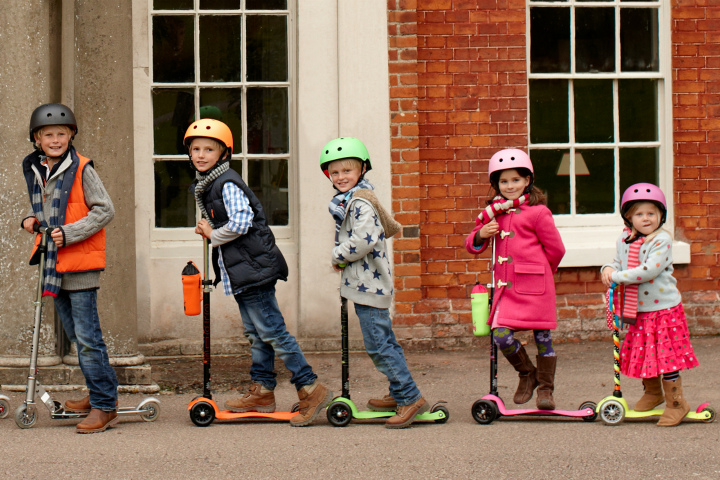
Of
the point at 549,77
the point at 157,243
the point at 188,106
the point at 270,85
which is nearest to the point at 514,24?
the point at 549,77

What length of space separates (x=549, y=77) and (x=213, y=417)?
4305 millimetres

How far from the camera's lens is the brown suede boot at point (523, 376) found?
569 centimetres

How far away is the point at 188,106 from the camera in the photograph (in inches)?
319

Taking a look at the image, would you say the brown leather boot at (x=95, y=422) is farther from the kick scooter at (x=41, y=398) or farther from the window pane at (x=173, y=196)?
the window pane at (x=173, y=196)

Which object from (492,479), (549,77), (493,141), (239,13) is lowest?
(492,479)

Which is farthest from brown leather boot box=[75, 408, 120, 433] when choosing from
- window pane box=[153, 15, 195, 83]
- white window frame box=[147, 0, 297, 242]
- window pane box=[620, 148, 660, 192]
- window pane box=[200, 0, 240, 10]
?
window pane box=[620, 148, 660, 192]

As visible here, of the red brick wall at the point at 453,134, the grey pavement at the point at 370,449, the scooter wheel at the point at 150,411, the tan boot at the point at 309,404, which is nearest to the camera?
the grey pavement at the point at 370,449

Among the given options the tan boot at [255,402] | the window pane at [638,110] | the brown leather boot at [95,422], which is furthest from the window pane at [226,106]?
the window pane at [638,110]

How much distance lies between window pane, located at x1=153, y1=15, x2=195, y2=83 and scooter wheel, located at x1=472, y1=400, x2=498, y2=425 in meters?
3.95

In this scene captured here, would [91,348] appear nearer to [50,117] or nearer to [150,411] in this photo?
[150,411]

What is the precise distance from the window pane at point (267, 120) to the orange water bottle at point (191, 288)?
277 cm

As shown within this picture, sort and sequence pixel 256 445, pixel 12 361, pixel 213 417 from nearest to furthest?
pixel 256 445 → pixel 213 417 → pixel 12 361

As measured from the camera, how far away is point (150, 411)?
580 centimetres

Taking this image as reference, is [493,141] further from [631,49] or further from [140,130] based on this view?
[140,130]
